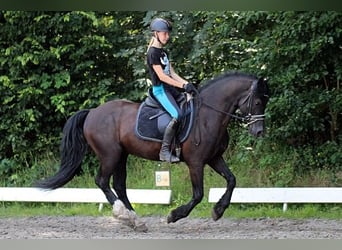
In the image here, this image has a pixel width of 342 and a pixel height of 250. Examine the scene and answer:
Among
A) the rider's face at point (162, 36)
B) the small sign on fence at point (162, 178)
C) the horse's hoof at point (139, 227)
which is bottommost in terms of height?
the horse's hoof at point (139, 227)

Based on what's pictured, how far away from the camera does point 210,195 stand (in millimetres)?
7508

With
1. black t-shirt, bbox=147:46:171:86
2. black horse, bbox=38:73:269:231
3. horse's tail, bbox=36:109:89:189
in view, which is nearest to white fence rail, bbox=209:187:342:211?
black horse, bbox=38:73:269:231

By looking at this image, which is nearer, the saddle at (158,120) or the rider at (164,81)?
the rider at (164,81)

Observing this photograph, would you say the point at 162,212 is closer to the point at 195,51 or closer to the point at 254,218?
the point at 254,218

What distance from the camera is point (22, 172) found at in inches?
369

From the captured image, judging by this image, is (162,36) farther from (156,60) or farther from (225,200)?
(225,200)

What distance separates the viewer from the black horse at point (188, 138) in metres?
5.45

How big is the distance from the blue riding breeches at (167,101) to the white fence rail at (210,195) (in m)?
2.27

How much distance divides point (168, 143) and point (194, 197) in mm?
554

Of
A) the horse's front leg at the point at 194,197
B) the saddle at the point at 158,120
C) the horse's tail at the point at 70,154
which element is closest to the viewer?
the horse's front leg at the point at 194,197

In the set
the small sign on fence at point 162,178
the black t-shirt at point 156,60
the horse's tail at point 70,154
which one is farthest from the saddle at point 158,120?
the small sign on fence at point 162,178

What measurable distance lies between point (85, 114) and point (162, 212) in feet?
6.38

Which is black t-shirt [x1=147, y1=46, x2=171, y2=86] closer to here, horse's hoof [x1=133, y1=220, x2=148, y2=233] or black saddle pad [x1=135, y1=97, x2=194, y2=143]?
black saddle pad [x1=135, y1=97, x2=194, y2=143]

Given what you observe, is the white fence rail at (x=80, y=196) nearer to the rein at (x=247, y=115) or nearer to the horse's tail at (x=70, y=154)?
the horse's tail at (x=70, y=154)
